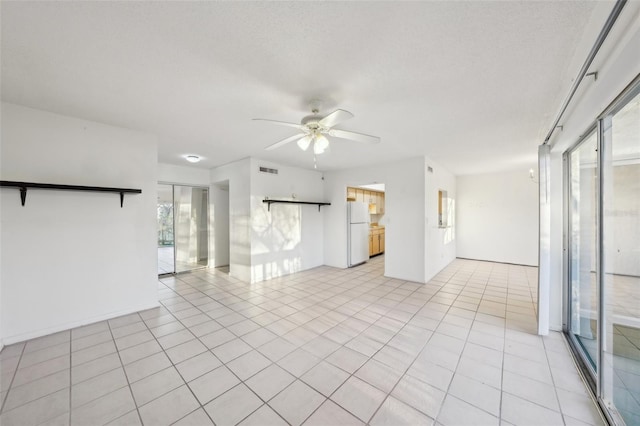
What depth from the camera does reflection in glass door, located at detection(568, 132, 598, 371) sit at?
2178 mm

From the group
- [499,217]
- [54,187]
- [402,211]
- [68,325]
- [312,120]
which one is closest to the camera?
[312,120]

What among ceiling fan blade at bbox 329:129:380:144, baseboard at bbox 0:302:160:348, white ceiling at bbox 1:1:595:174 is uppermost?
white ceiling at bbox 1:1:595:174

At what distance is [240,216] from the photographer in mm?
5031

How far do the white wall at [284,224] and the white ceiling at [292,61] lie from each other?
2.02 meters

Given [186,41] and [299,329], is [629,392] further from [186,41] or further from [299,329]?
[186,41]

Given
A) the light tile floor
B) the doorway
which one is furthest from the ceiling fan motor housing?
the doorway

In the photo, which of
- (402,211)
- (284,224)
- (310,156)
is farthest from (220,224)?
(402,211)

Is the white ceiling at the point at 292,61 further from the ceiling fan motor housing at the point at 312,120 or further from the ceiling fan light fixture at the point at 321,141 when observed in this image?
the ceiling fan light fixture at the point at 321,141

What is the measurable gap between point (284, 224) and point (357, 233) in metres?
2.15

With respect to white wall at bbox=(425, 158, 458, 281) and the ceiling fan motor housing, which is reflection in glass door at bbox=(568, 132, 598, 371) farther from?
the ceiling fan motor housing

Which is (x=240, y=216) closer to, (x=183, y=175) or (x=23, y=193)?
(x=183, y=175)

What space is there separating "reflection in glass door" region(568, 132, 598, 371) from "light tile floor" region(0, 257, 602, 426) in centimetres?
27

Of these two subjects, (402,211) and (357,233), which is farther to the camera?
(357,233)

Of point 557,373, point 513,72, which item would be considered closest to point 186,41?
point 513,72
